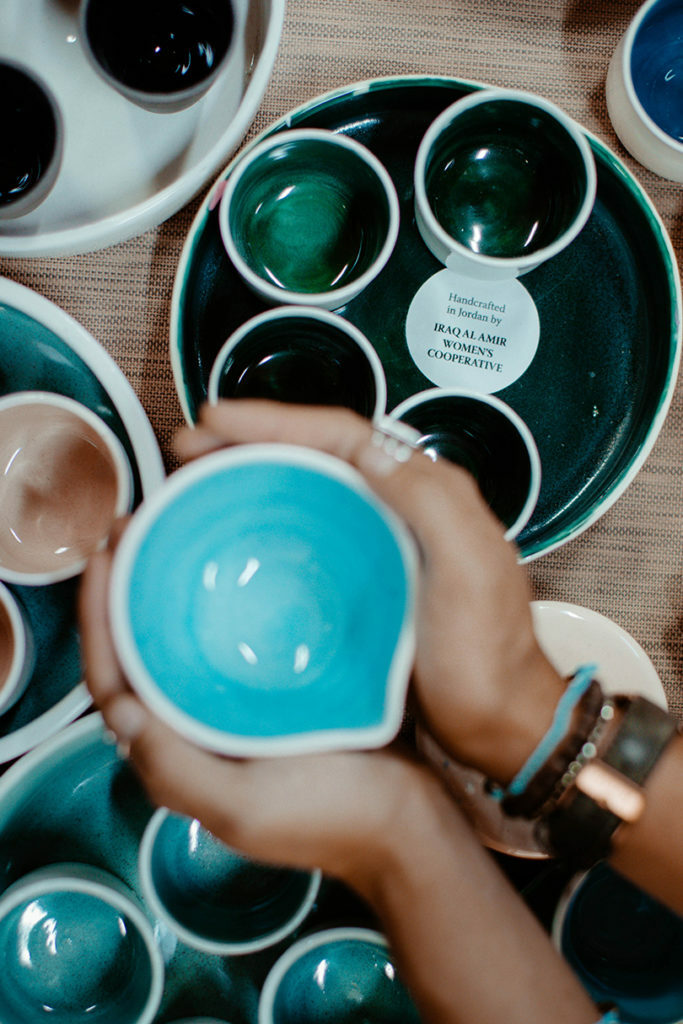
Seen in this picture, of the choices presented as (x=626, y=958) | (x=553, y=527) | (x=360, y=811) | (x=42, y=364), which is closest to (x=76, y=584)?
(x=42, y=364)

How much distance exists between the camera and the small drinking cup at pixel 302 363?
0.70 metres

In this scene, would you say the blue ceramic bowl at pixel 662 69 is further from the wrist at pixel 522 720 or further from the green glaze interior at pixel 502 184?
the wrist at pixel 522 720

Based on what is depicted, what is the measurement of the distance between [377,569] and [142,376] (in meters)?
0.42

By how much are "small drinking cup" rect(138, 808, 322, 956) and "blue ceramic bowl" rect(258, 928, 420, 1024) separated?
5 cm

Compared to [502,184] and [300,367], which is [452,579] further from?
[502,184]

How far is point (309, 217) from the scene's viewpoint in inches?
30.8

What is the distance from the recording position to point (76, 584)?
30.1 inches

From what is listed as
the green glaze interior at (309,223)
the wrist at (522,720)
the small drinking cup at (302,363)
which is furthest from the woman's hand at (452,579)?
the green glaze interior at (309,223)

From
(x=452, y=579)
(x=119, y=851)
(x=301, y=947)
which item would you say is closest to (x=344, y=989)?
(x=301, y=947)

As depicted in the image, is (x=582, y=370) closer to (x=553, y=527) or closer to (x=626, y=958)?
(x=553, y=527)

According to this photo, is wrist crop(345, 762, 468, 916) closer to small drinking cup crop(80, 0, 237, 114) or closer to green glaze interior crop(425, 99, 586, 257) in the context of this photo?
green glaze interior crop(425, 99, 586, 257)

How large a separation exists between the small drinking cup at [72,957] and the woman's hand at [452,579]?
1.34 feet

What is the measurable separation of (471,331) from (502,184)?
0.15m

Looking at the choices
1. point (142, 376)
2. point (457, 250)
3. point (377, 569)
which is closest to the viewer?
point (377, 569)
